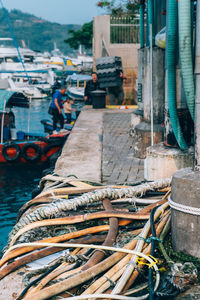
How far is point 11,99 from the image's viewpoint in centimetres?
1620

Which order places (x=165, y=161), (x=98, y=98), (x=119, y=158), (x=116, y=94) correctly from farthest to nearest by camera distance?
(x=116, y=94) < (x=98, y=98) < (x=119, y=158) < (x=165, y=161)

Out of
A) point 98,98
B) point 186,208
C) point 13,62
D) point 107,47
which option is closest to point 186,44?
point 186,208

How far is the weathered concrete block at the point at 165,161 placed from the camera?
19.1 feet

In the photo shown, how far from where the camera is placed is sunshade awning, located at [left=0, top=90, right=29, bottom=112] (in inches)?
604

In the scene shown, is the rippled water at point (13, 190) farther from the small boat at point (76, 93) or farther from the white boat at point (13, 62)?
the white boat at point (13, 62)

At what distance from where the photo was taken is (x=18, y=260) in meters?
3.56

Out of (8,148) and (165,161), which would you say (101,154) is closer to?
(165,161)

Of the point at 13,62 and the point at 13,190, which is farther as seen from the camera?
the point at 13,62

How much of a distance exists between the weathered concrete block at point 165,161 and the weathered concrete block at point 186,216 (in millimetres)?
2357

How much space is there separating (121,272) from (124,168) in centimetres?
419

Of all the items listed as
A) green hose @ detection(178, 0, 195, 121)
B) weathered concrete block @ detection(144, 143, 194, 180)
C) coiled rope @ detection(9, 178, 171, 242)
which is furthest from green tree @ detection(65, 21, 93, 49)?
green hose @ detection(178, 0, 195, 121)

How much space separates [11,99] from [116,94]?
15.6 ft

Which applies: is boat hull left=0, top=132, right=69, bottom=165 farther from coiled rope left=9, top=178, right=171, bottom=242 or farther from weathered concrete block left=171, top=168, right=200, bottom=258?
weathered concrete block left=171, top=168, right=200, bottom=258

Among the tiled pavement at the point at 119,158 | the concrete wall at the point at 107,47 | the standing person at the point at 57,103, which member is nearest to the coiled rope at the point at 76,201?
the tiled pavement at the point at 119,158
